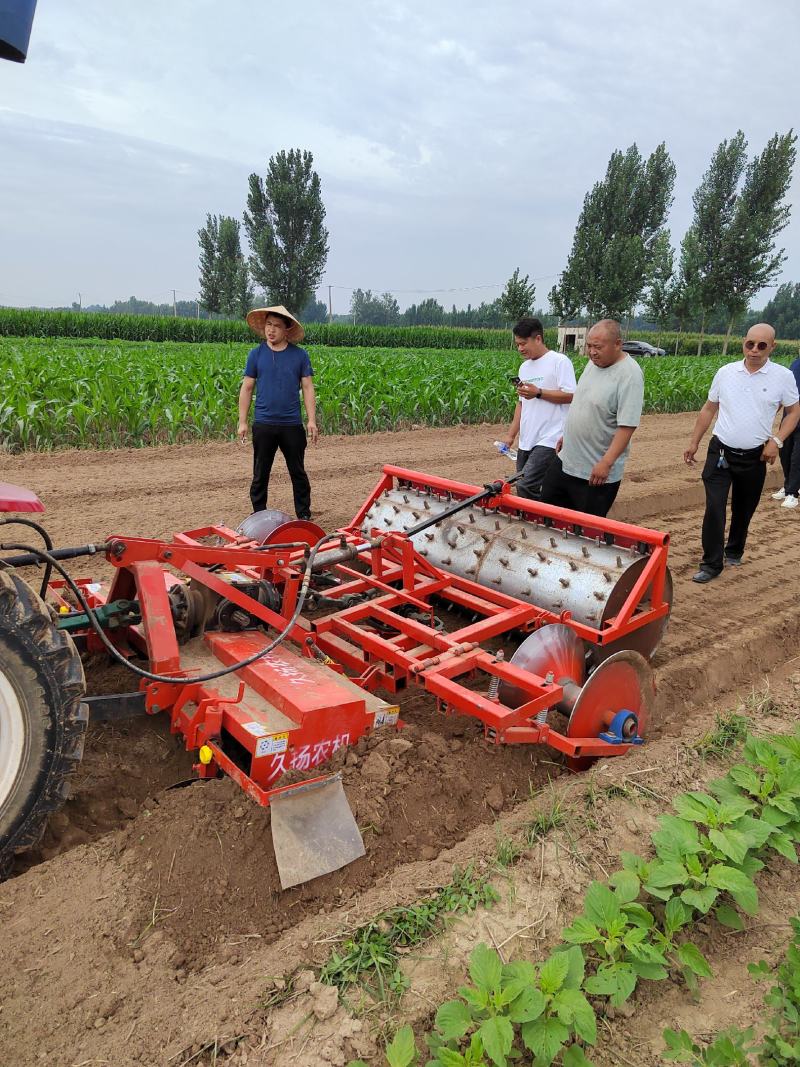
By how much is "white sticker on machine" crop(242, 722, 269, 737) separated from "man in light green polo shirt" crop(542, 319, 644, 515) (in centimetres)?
285

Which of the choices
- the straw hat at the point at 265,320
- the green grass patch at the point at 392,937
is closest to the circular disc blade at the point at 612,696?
the green grass patch at the point at 392,937

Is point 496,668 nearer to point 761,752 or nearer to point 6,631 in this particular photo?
point 761,752

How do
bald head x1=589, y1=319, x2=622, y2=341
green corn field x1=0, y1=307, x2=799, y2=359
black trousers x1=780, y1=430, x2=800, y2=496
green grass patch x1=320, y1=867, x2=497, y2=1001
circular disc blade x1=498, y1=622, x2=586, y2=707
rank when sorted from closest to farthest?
green grass patch x1=320, y1=867, x2=497, y2=1001 → circular disc blade x1=498, y1=622, x2=586, y2=707 → bald head x1=589, y1=319, x2=622, y2=341 → black trousers x1=780, y1=430, x2=800, y2=496 → green corn field x1=0, y1=307, x2=799, y2=359

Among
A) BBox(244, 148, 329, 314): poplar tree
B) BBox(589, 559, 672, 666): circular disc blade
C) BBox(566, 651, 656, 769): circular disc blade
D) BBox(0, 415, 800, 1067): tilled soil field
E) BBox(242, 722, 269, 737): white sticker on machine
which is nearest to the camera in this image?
BBox(0, 415, 800, 1067): tilled soil field

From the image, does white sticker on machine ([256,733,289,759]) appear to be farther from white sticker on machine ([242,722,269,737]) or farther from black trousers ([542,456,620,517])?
black trousers ([542,456,620,517])

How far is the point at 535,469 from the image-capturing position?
5.54 meters

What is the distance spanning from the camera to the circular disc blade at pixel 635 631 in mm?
3738

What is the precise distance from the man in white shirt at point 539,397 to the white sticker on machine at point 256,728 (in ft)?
10.7

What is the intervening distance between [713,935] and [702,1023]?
0.37 m

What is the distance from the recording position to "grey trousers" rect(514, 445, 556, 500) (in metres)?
5.51

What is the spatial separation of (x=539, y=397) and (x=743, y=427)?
5.46 feet

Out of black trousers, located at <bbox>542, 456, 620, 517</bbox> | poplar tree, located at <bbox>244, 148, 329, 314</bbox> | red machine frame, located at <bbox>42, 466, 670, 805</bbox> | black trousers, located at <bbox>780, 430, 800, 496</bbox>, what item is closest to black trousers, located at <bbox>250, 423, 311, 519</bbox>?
red machine frame, located at <bbox>42, 466, 670, 805</bbox>

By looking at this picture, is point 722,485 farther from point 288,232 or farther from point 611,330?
point 288,232

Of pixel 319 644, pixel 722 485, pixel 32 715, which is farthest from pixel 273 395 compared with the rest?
pixel 32 715
